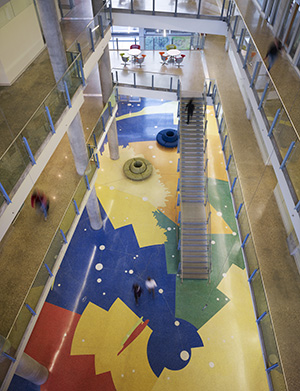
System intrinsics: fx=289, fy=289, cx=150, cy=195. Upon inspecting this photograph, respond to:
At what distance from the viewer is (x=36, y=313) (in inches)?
250

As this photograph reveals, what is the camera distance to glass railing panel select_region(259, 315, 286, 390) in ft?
18.9

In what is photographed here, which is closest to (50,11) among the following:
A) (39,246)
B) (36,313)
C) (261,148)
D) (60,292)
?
(39,246)

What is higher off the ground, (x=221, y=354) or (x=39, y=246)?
(x=39, y=246)

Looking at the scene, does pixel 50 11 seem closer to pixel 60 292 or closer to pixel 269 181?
pixel 269 181

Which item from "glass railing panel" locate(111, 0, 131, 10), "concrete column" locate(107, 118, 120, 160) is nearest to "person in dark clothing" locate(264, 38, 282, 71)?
"glass railing panel" locate(111, 0, 131, 10)

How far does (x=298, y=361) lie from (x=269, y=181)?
16.6ft

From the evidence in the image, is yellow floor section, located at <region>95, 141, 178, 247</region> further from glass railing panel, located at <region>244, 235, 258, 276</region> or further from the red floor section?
glass railing panel, located at <region>244, 235, 258, 276</region>

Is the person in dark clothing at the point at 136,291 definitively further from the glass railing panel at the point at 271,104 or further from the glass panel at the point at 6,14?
the glass panel at the point at 6,14

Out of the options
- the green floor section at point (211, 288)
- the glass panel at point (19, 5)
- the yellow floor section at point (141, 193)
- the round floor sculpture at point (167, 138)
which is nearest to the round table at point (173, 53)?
the round floor sculpture at point (167, 138)

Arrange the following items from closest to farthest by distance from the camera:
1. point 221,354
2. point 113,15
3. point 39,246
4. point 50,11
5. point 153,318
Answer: point 50,11 < point 39,246 < point 221,354 < point 153,318 < point 113,15

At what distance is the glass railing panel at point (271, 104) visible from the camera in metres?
7.11

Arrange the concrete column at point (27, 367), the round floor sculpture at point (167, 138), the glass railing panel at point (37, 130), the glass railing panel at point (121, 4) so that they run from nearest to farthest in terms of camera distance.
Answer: the concrete column at point (27, 367), the glass railing panel at point (37, 130), the glass railing panel at point (121, 4), the round floor sculpture at point (167, 138)

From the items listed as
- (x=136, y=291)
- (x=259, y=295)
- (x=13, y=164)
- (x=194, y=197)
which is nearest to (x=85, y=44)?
(x=13, y=164)

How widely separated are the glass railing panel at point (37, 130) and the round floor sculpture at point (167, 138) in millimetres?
9054
